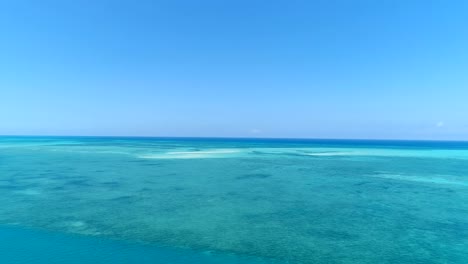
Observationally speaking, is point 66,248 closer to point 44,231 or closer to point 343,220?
point 44,231

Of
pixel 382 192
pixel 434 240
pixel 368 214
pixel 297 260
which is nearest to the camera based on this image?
pixel 297 260

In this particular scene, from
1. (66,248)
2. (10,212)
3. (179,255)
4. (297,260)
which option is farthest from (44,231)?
(297,260)

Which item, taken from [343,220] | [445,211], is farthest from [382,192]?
[343,220]

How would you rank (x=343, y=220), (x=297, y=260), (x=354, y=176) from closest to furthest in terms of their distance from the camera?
(x=297, y=260)
(x=343, y=220)
(x=354, y=176)

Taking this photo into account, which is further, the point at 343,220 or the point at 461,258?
the point at 343,220

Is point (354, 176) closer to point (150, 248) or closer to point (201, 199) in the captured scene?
point (201, 199)

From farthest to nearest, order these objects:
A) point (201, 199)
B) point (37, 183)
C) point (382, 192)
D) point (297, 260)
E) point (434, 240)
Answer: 1. point (37, 183)
2. point (382, 192)
3. point (201, 199)
4. point (434, 240)
5. point (297, 260)

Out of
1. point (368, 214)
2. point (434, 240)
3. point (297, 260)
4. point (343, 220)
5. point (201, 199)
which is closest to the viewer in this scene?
point (297, 260)

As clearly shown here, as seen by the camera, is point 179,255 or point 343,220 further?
point 343,220
